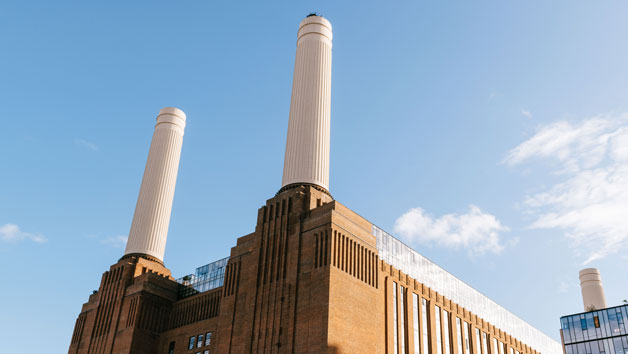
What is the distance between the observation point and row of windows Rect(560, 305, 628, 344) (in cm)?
9338

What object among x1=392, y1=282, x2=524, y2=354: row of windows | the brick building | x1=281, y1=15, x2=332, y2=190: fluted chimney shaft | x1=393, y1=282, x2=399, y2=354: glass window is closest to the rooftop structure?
the brick building

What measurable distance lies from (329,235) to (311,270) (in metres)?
3.75

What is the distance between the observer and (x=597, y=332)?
313 ft

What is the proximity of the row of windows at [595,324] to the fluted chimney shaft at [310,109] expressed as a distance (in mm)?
59928

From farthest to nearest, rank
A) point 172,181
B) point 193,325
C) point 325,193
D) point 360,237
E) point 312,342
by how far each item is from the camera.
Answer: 1. point 172,181
2. point 193,325
3. point 325,193
4. point 360,237
5. point 312,342

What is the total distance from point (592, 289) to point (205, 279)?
87596mm

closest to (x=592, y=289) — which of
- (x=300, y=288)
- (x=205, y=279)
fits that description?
(x=205, y=279)

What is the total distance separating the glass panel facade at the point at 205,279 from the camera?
245ft

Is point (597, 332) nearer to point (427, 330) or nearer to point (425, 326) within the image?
point (427, 330)

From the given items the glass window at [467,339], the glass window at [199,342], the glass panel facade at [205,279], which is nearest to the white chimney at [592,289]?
the glass window at [467,339]

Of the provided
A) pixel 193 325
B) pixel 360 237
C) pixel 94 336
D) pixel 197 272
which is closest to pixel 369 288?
pixel 360 237

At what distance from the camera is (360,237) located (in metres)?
58.5

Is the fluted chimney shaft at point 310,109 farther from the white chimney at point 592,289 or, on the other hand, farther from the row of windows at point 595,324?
the white chimney at point 592,289

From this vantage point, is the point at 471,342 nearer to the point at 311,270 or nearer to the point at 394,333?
the point at 394,333
